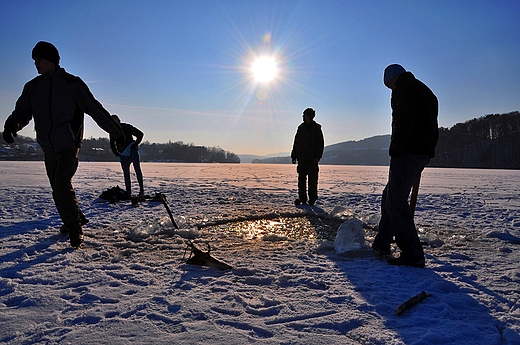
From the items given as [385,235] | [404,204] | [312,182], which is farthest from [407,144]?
[312,182]

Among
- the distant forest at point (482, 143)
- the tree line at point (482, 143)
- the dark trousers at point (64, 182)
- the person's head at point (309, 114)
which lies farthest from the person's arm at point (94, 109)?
the tree line at point (482, 143)

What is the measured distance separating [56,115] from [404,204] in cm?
389

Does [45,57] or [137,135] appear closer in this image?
[45,57]

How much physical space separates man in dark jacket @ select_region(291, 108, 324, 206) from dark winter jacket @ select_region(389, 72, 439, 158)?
4.40m

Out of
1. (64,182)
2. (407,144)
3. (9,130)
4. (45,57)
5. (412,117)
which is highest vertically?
(45,57)

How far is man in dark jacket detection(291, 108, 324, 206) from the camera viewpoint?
7.41m

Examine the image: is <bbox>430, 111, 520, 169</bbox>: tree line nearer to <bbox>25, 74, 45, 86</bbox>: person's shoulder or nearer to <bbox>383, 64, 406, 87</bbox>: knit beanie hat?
<bbox>383, 64, 406, 87</bbox>: knit beanie hat

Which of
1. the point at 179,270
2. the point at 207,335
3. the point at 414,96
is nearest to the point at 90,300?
the point at 179,270

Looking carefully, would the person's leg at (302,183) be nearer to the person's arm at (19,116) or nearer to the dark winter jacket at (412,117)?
the dark winter jacket at (412,117)

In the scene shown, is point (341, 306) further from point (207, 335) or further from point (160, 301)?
point (160, 301)

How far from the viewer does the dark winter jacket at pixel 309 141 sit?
24.4 feet

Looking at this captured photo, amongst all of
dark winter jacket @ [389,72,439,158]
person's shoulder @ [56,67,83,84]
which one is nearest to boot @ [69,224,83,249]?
person's shoulder @ [56,67,83,84]

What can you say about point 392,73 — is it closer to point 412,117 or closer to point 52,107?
point 412,117

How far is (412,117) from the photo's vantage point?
2836 mm
